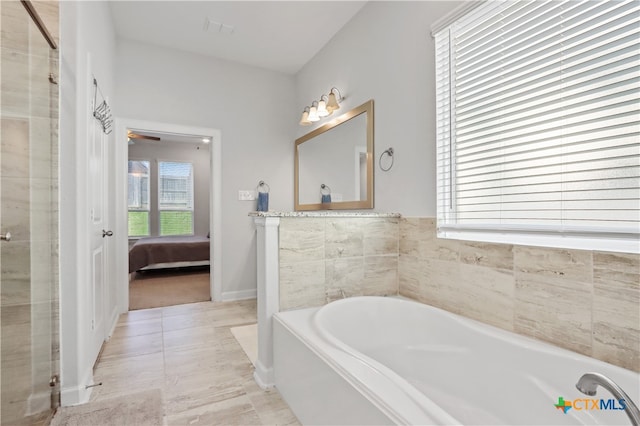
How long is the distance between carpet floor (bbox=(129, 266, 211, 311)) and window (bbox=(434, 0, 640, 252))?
3.03 metres

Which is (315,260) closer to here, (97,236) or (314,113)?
(97,236)

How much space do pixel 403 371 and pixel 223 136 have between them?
2933mm

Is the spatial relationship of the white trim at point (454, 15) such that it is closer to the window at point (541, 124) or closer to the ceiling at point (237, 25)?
the window at point (541, 124)

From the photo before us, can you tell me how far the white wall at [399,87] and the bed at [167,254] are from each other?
3.47 metres

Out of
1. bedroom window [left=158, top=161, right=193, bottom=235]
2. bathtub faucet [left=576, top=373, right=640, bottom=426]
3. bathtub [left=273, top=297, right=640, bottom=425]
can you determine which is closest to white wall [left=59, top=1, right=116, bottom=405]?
bathtub [left=273, top=297, right=640, bottom=425]

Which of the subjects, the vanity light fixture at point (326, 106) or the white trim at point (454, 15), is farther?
the vanity light fixture at point (326, 106)

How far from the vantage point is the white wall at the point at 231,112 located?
3137 millimetres

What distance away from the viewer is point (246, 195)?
359 cm

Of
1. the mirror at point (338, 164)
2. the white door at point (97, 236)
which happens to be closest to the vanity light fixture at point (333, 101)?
the mirror at point (338, 164)

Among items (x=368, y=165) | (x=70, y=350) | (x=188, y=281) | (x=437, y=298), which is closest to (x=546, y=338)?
(x=437, y=298)

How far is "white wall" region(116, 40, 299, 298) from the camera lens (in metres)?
3.14

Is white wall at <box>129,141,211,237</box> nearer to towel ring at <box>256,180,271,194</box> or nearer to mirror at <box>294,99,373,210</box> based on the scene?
towel ring at <box>256,180,271,194</box>

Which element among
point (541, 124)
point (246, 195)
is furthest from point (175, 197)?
point (541, 124)

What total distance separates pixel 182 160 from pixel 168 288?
3.46 m
